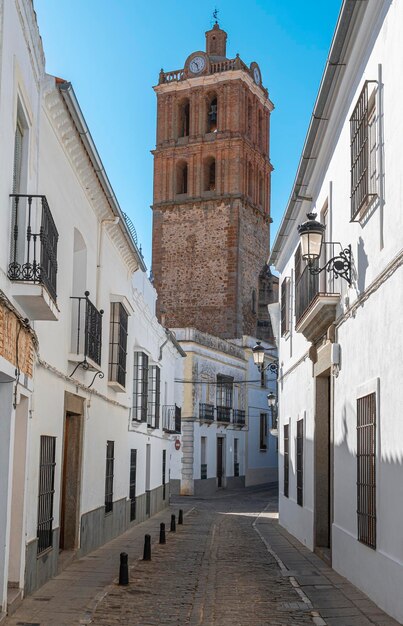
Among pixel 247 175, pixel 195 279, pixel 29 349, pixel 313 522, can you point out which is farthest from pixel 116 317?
pixel 247 175

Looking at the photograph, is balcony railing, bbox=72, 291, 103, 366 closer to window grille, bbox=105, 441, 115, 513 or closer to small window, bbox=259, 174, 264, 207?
window grille, bbox=105, 441, 115, 513

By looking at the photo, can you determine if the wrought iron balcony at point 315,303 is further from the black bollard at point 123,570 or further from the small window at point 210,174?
the small window at point 210,174

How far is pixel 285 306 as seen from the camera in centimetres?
1697

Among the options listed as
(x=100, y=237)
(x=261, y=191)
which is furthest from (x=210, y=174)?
(x=100, y=237)

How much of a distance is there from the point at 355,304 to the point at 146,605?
12.2 feet

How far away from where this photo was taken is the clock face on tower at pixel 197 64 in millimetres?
46934

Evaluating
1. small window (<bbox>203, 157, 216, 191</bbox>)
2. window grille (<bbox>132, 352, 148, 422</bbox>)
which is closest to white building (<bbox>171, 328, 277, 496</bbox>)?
small window (<bbox>203, 157, 216, 191</bbox>)

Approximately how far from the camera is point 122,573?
9531 mm

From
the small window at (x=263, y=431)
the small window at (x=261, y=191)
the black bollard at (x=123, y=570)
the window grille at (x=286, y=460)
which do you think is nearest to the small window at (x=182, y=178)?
the small window at (x=261, y=191)

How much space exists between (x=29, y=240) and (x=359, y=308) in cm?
368

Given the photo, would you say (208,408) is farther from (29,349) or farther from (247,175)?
(29,349)

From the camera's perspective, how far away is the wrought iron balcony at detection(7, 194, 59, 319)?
6.88 metres

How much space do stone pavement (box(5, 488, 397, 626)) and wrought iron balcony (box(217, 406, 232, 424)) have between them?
2178 cm

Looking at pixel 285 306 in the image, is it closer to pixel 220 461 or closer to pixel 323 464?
pixel 323 464
